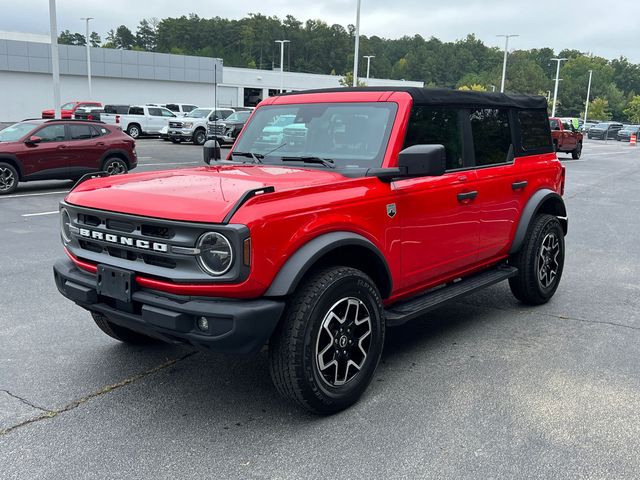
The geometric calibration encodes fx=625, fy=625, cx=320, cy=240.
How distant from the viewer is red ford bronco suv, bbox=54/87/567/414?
323 centimetres

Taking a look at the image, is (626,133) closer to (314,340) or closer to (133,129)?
(133,129)

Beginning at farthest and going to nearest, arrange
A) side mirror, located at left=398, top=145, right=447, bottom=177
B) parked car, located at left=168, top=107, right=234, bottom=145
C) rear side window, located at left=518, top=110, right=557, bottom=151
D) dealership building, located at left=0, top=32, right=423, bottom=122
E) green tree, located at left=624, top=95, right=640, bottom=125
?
green tree, located at left=624, top=95, right=640, bottom=125
dealership building, located at left=0, top=32, right=423, bottom=122
parked car, located at left=168, top=107, right=234, bottom=145
rear side window, located at left=518, top=110, right=557, bottom=151
side mirror, located at left=398, top=145, right=447, bottom=177

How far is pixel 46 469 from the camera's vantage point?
3109mm

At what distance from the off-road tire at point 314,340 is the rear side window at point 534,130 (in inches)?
110

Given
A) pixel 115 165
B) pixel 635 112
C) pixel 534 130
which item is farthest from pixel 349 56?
pixel 534 130

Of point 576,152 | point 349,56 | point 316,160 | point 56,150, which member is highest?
point 349,56

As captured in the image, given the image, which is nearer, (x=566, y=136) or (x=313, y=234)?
(x=313, y=234)

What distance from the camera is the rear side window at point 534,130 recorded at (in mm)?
5773

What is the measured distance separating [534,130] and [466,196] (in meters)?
1.69

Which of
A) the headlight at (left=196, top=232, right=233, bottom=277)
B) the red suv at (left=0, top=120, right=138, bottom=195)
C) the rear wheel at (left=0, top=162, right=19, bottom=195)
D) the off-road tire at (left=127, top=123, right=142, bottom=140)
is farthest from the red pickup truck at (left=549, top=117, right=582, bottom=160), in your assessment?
the headlight at (left=196, top=232, right=233, bottom=277)

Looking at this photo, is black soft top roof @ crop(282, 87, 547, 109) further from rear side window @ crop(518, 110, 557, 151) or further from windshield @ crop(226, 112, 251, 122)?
windshield @ crop(226, 112, 251, 122)

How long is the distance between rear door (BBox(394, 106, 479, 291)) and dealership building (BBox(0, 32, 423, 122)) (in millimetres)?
47014

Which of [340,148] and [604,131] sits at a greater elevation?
[340,148]

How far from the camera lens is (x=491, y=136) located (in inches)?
209
